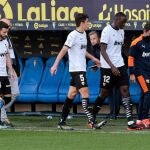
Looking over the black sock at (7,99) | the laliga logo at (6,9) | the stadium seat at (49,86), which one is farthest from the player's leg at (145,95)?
the laliga logo at (6,9)

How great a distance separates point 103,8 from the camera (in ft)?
50.4

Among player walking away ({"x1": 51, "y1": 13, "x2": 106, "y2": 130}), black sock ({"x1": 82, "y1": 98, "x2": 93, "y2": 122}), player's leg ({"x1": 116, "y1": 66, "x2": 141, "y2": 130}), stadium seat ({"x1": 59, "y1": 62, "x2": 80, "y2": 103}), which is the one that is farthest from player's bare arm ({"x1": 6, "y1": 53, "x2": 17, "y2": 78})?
stadium seat ({"x1": 59, "y1": 62, "x2": 80, "y2": 103})

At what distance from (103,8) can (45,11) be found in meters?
1.18

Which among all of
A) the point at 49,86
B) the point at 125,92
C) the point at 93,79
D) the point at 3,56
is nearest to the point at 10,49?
the point at 3,56

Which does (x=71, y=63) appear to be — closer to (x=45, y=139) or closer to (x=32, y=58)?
(x=45, y=139)

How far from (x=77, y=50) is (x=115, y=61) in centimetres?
70

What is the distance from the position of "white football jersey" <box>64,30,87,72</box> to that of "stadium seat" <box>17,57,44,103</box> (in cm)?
334

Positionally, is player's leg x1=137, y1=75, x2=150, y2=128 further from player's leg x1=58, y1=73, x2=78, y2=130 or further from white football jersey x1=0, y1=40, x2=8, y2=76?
white football jersey x1=0, y1=40, x2=8, y2=76

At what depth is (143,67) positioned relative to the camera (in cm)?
1345

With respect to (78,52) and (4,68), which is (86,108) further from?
(4,68)

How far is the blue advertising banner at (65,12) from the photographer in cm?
1525

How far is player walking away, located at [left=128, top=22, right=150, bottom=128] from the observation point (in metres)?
13.4

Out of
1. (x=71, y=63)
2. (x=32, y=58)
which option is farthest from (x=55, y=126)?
(x=32, y=58)

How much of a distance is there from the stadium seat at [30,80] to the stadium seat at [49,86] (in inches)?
4.2
